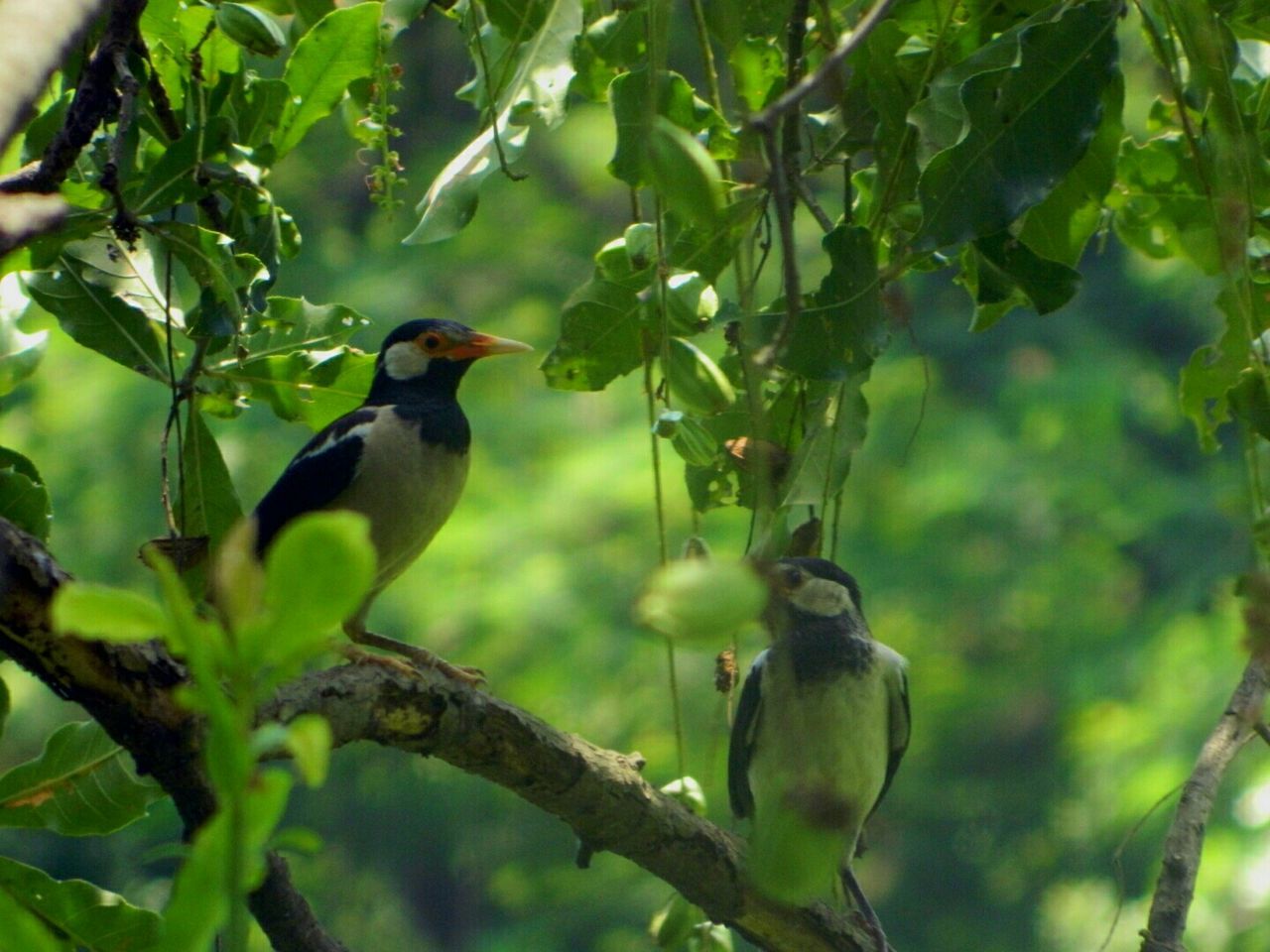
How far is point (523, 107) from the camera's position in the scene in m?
1.91

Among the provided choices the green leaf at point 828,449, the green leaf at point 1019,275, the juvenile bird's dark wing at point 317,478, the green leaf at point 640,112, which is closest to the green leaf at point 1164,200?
the green leaf at point 1019,275

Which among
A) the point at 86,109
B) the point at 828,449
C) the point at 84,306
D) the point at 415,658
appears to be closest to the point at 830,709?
the point at 415,658

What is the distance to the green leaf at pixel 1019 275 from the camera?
1.81m

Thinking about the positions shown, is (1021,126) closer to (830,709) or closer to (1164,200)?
(1164,200)

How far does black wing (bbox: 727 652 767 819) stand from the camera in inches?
128

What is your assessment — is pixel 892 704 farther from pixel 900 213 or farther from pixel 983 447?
pixel 983 447

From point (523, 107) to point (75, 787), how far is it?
97cm

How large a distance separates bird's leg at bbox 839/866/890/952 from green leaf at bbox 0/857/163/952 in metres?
1.28

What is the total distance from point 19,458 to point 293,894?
63 centimetres

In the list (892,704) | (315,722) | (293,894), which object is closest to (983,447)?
(892,704)

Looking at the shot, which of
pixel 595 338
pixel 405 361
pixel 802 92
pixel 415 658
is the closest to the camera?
pixel 802 92

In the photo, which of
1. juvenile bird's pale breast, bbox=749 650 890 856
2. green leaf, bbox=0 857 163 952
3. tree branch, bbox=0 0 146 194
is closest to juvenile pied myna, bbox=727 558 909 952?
juvenile bird's pale breast, bbox=749 650 890 856

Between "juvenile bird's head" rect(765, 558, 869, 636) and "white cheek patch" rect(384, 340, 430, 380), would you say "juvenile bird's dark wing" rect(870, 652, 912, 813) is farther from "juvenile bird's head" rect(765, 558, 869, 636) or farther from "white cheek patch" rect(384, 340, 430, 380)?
"white cheek patch" rect(384, 340, 430, 380)

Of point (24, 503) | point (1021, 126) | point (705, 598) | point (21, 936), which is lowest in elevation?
point (21, 936)
